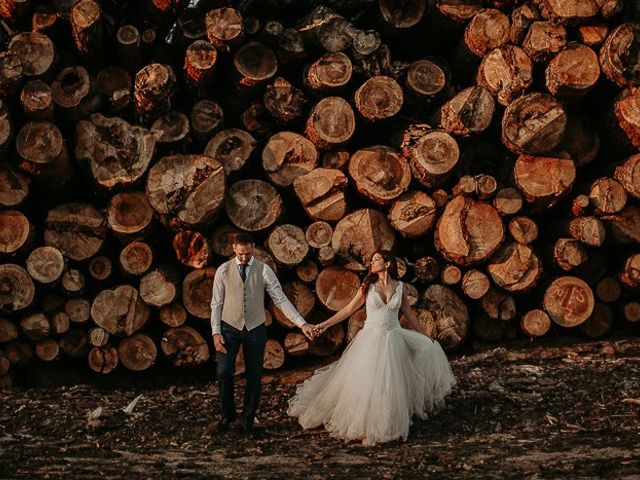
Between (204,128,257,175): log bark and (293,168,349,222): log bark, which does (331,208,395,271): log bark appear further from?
(204,128,257,175): log bark

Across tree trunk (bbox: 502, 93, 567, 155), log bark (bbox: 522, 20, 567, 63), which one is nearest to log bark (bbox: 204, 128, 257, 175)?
tree trunk (bbox: 502, 93, 567, 155)

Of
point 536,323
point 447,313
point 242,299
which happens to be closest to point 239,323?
point 242,299

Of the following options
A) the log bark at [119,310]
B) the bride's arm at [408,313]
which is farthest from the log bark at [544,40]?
the log bark at [119,310]

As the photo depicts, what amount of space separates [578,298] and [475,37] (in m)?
2.28

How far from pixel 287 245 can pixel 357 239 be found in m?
0.55

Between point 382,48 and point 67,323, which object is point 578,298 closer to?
point 382,48

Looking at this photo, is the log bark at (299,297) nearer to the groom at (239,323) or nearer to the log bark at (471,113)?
the groom at (239,323)

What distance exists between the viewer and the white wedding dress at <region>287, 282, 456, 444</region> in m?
4.78

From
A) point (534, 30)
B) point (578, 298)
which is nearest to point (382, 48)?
point (534, 30)

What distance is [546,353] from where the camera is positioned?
6.46m

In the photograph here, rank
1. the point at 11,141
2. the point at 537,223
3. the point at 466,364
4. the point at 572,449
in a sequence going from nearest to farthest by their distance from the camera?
1. the point at 572,449
2. the point at 11,141
3. the point at 466,364
4. the point at 537,223

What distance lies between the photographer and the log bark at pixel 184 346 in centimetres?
632

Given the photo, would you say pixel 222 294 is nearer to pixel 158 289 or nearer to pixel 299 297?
pixel 158 289

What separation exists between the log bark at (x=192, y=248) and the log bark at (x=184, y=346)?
1.90 ft
